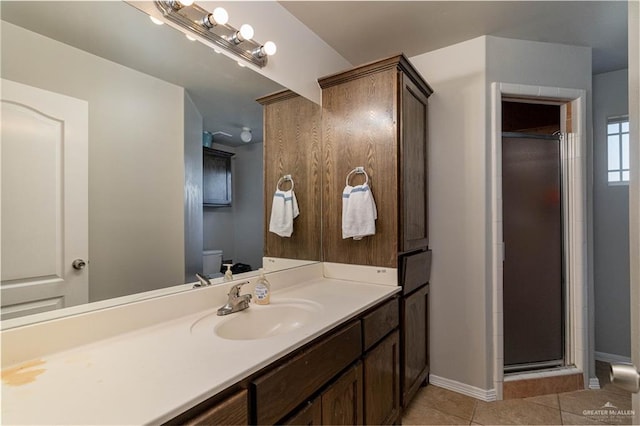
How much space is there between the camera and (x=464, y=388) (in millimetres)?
2039

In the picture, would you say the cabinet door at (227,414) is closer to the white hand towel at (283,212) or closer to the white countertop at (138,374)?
the white countertop at (138,374)

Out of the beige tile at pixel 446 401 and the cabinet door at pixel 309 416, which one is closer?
the cabinet door at pixel 309 416

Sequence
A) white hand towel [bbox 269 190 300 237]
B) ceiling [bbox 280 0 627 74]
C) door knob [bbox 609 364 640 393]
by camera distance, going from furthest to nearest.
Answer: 1. white hand towel [bbox 269 190 300 237]
2. ceiling [bbox 280 0 627 74]
3. door knob [bbox 609 364 640 393]

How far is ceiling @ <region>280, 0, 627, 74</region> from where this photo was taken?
1.71 m

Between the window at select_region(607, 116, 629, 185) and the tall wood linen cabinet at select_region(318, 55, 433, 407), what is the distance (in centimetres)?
170

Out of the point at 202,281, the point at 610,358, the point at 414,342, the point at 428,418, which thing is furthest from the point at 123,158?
the point at 610,358

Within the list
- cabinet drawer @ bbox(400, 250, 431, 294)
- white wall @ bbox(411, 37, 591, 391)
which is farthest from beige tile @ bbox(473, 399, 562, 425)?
cabinet drawer @ bbox(400, 250, 431, 294)

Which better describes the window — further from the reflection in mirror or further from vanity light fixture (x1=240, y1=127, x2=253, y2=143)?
the reflection in mirror

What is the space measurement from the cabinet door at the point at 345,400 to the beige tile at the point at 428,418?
2.48 ft

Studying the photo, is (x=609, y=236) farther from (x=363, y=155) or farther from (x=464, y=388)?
(x=363, y=155)

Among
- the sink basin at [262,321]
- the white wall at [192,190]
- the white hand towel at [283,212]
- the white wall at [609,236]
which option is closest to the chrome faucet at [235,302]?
the sink basin at [262,321]

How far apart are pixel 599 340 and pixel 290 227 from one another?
2823mm

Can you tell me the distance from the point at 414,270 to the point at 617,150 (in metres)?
2.18

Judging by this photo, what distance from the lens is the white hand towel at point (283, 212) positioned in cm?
181
